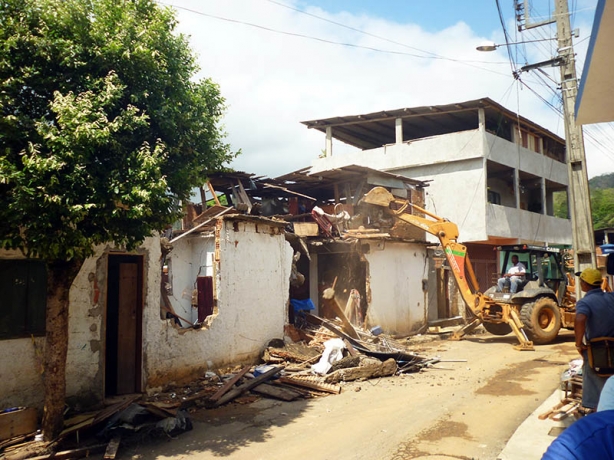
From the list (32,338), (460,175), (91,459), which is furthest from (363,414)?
(460,175)

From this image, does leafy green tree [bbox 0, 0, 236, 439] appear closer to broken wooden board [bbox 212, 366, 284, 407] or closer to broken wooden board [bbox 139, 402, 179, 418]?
broken wooden board [bbox 139, 402, 179, 418]

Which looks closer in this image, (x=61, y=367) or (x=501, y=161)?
(x=61, y=367)

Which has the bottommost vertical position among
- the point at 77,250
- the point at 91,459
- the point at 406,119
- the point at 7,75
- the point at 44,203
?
the point at 91,459

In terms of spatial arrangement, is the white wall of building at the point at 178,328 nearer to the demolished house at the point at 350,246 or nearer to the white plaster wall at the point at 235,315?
the white plaster wall at the point at 235,315

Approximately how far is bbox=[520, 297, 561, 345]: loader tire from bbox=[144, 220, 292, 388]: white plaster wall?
21.9 feet

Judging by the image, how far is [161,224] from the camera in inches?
248

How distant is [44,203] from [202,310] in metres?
7.48

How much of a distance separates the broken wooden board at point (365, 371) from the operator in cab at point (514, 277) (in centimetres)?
572

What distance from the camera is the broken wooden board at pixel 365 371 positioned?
9328 millimetres

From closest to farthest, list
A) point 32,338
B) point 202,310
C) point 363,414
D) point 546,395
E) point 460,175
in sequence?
point 32,338 < point 363,414 < point 546,395 < point 202,310 < point 460,175

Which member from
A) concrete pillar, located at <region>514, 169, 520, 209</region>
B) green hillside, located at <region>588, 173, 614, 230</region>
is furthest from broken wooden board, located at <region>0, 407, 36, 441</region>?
green hillside, located at <region>588, 173, 614, 230</region>

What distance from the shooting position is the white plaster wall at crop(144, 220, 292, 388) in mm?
8617

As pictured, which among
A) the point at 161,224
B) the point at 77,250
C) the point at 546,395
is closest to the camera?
the point at 77,250

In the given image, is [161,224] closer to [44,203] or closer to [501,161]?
[44,203]
